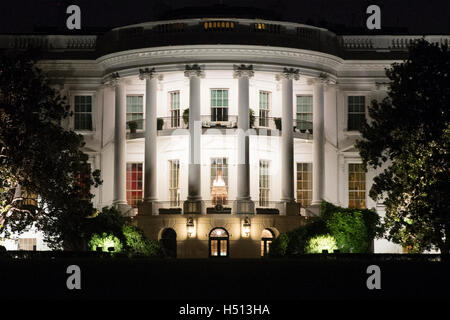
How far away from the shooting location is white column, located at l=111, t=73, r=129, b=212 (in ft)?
221

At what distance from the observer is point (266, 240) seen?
6494 centimetres

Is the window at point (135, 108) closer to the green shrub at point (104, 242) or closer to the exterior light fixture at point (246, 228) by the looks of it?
the exterior light fixture at point (246, 228)

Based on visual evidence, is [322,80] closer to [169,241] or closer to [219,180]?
[219,180]

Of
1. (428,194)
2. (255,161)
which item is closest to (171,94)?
(255,161)

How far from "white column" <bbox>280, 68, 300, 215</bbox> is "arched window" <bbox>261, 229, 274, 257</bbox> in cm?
191

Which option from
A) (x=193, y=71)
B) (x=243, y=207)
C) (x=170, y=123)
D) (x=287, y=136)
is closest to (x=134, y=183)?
(x=170, y=123)

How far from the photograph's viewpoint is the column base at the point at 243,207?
64438 millimetres

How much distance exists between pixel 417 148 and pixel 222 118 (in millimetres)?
16502

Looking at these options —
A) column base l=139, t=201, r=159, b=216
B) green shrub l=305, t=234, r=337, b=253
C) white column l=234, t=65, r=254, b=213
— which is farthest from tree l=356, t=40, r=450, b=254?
column base l=139, t=201, r=159, b=216

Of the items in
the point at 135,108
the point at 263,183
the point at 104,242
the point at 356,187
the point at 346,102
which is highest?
the point at 346,102

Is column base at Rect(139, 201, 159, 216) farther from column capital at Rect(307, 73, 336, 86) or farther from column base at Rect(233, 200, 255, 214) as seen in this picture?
column capital at Rect(307, 73, 336, 86)

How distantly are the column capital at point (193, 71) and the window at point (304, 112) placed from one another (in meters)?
7.30

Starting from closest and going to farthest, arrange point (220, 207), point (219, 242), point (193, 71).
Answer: point (220, 207) → point (219, 242) → point (193, 71)
